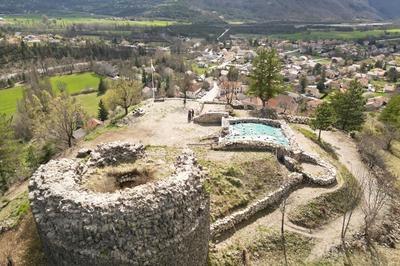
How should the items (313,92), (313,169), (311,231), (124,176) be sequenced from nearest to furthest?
(124,176) < (311,231) < (313,169) < (313,92)

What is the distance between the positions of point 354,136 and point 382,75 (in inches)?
4455

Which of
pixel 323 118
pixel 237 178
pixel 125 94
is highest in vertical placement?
pixel 323 118

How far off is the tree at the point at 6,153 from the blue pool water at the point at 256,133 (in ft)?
72.2

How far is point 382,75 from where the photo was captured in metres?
144

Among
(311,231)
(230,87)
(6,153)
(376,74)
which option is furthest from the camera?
(376,74)

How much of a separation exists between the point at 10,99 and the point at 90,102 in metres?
20.8

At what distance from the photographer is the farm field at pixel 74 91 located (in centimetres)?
8625

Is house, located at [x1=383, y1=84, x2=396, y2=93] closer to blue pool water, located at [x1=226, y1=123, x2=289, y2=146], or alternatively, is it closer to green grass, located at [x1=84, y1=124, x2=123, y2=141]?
blue pool water, located at [x1=226, y1=123, x2=289, y2=146]

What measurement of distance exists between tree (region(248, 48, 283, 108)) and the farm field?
4416 cm

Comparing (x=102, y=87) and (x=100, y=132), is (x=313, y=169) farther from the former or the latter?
(x=102, y=87)

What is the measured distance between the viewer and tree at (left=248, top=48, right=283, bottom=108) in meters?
46.7

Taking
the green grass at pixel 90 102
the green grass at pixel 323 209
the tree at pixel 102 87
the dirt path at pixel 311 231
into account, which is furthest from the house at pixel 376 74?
the green grass at pixel 323 209

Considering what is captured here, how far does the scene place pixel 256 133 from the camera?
123 ft

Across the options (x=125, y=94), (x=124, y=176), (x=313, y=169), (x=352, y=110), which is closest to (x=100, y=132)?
(x=125, y=94)
